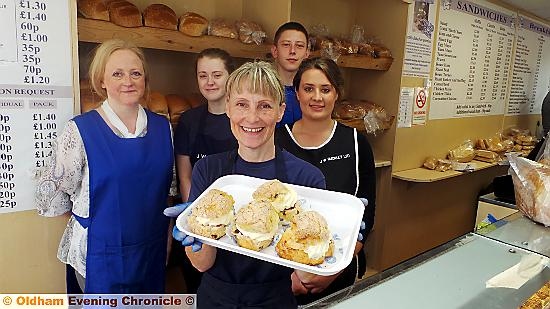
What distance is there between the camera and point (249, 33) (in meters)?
2.10

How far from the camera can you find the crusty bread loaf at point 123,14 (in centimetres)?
165

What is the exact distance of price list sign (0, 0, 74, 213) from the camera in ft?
4.43

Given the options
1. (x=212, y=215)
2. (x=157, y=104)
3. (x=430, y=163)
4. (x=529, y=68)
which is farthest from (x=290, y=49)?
(x=529, y=68)

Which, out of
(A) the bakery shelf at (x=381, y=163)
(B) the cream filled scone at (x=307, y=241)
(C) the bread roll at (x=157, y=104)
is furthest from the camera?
(A) the bakery shelf at (x=381, y=163)

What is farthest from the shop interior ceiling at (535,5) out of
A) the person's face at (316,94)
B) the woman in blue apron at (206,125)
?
the woman in blue apron at (206,125)

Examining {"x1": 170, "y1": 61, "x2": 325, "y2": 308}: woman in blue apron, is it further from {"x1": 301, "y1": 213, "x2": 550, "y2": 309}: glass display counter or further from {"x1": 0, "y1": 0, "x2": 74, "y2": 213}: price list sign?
{"x1": 0, "y1": 0, "x2": 74, "y2": 213}: price list sign

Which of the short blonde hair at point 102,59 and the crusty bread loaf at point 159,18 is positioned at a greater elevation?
the crusty bread loaf at point 159,18

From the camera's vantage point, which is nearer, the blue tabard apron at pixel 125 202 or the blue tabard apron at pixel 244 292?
the blue tabard apron at pixel 244 292

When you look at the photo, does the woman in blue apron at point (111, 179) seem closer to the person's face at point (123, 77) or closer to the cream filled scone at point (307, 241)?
the person's face at point (123, 77)

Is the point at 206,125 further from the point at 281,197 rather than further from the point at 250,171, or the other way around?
the point at 281,197

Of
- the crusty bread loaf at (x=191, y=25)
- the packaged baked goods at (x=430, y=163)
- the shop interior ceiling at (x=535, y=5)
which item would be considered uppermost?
the shop interior ceiling at (x=535, y=5)

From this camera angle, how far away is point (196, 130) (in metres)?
1.75

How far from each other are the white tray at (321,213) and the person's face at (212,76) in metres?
0.64

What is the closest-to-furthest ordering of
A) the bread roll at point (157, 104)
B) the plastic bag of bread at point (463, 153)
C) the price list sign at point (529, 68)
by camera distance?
the bread roll at point (157, 104)
the plastic bag of bread at point (463, 153)
the price list sign at point (529, 68)
